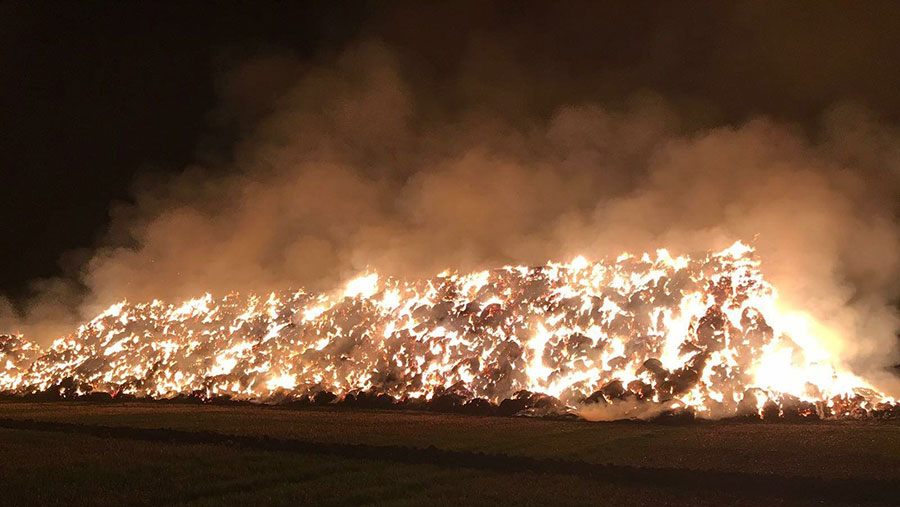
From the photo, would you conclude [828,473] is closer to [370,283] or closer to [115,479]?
[115,479]

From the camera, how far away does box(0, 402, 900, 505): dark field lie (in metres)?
20.0

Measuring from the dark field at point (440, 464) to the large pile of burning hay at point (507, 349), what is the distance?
914cm

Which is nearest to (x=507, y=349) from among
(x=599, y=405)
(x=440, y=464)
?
(x=599, y=405)

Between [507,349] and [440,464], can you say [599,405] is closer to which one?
[507,349]

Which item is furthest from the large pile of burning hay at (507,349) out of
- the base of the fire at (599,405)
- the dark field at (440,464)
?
the dark field at (440,464)

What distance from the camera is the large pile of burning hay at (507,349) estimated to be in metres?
47.7

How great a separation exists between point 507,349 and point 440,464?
33.8m

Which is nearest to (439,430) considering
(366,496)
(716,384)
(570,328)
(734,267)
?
(366,496)

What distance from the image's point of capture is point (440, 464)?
25531mm

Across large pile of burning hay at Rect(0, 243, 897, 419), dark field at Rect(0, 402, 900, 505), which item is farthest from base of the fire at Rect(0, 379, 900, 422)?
dark field at Rect(0, 402, 900, 505)

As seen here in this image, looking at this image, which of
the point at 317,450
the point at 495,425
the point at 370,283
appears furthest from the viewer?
the point at 370,283

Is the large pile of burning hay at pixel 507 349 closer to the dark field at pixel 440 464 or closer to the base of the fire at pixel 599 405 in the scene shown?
the base of the fire at pixel 599 405

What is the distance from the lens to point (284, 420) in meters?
40.6

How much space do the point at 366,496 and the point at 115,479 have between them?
824cm
